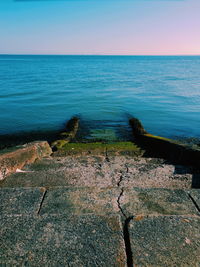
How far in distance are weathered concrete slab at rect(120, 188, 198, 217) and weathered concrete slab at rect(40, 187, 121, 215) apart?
14cm

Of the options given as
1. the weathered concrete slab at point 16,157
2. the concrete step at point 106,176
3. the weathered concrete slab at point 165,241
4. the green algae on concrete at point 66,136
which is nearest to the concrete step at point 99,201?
the weathered concrete slab at point 165,241

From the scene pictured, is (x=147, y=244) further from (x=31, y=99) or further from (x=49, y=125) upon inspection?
(x=31, y=99)

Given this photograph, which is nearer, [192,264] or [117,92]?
[192,264]

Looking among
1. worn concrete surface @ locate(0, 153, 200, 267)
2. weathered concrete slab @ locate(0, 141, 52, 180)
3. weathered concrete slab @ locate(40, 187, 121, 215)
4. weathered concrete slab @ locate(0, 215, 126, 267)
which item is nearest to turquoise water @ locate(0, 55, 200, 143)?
weathered concrete slab @ locate(0, 141, 52, 180)

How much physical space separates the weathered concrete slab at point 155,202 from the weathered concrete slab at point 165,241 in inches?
9.5

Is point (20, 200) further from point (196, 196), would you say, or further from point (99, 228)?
point (196, 196)

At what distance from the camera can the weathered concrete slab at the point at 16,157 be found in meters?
4.10

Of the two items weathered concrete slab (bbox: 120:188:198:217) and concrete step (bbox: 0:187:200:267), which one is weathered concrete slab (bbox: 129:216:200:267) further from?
weathered concrete slab (bbox: 120:188:198:217)

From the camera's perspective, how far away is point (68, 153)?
7.52 m

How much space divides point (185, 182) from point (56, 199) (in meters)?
→ 2.23

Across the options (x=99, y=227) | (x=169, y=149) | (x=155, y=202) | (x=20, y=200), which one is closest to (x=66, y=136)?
(x=169, y=149)

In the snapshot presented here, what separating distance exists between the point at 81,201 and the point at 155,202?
2.86ft

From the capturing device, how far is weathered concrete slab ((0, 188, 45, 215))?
2.37 metres

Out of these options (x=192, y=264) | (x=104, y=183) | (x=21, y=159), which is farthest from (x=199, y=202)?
(x=21, y=159)
